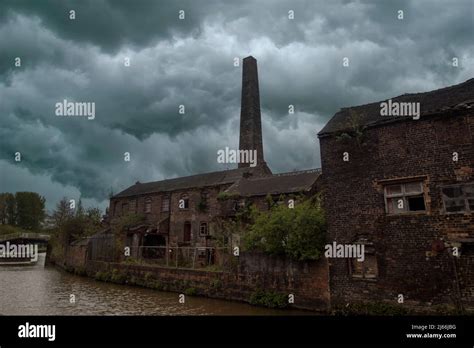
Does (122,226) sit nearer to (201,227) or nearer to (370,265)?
(201,227)

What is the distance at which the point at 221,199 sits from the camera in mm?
24797

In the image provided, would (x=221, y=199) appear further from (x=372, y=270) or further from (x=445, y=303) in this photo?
(x=445, y=303)

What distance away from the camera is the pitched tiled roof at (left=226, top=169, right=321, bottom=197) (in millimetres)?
22161

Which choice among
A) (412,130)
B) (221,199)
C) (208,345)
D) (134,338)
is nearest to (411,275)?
(412,130)

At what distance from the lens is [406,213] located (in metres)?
10.9

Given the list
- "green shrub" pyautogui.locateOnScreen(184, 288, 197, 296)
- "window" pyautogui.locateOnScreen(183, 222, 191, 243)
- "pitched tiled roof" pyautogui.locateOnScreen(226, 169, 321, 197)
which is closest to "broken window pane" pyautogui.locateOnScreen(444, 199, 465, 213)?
"pitched tiled roof" pyautogui.locateOnScreen(226, 169, 321, 197)

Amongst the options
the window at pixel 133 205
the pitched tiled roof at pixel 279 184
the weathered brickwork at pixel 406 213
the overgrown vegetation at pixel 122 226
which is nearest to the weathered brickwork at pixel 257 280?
the weathered brickwork at pixel 406 213

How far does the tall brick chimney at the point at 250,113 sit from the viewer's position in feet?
114

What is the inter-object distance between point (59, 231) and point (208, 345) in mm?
38535

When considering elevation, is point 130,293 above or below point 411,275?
below

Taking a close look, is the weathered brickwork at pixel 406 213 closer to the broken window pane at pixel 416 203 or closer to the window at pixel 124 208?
the broken window pane at pixel 416 203

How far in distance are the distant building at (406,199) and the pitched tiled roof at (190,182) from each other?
17.3m

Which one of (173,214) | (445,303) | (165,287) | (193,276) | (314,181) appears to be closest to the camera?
(445,303)

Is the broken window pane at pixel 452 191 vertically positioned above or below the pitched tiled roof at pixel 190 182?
below
